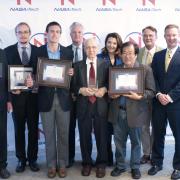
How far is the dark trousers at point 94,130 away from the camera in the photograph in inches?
146

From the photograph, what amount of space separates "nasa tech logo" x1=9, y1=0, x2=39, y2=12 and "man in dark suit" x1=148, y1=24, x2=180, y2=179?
76.1 inches

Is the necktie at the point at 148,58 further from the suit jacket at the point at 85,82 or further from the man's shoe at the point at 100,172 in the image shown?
the man's shoe at the point at 100,172

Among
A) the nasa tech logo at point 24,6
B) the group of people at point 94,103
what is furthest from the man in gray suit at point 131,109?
the nasa tech logo at point 24,6

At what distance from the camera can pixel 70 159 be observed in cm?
418

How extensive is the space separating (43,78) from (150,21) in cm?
202

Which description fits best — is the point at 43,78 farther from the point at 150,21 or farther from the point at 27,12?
the point at 150,21

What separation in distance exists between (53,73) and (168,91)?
1.22 metres

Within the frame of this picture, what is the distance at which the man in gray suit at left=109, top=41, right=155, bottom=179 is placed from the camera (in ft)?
11.5

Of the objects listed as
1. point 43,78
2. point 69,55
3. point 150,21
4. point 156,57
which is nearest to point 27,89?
point 43,78

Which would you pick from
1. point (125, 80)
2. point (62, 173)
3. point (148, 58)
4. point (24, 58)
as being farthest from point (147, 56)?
point (62, 173)

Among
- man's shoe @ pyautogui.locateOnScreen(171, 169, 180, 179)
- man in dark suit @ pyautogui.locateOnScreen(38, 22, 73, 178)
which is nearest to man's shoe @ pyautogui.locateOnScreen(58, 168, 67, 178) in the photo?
man in dark suit @ pyautogui.locateOnScreen(38, 22, 73, 178)

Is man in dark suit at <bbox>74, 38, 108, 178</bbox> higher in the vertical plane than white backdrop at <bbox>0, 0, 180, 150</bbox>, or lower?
lower

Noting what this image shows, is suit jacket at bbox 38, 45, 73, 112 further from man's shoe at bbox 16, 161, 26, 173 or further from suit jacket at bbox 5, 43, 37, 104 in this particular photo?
man's shoe at bbox 16, 161, 26, 173

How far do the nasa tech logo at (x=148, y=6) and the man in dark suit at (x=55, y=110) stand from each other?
158 centimetres
